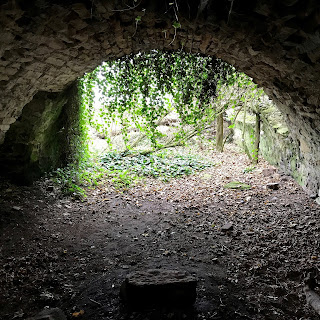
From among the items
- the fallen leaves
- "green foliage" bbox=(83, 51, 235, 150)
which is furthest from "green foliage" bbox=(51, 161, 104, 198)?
the fallen leaves

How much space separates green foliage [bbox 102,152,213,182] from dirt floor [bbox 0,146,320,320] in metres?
1.21

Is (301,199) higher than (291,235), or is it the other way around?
(301,199)

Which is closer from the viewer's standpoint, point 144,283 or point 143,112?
point 144,283

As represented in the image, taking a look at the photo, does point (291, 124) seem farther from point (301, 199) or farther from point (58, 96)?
point (58, 96)

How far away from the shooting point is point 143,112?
518 centimetres

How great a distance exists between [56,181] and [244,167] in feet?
16.7

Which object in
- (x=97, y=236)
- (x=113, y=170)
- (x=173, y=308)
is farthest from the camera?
(x=113, y=170)

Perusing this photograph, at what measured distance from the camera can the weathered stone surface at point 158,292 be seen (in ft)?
7.36

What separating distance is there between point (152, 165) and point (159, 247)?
13.2 ft

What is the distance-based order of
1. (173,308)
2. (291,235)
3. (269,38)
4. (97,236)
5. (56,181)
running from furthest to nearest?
(56,181), (97,236), (291,235), (269,38), (173,308)

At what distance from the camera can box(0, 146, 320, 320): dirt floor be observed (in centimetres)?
237

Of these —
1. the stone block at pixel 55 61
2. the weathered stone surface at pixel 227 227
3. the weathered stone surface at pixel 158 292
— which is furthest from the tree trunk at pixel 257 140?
the stone block at pixel 55 61

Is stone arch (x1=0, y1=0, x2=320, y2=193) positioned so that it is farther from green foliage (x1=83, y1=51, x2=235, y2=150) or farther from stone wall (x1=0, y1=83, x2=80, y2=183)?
stone wall (x1=0, y1=83, x2=80, y2=183)

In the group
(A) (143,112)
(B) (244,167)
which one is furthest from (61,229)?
(B) (244,167)
